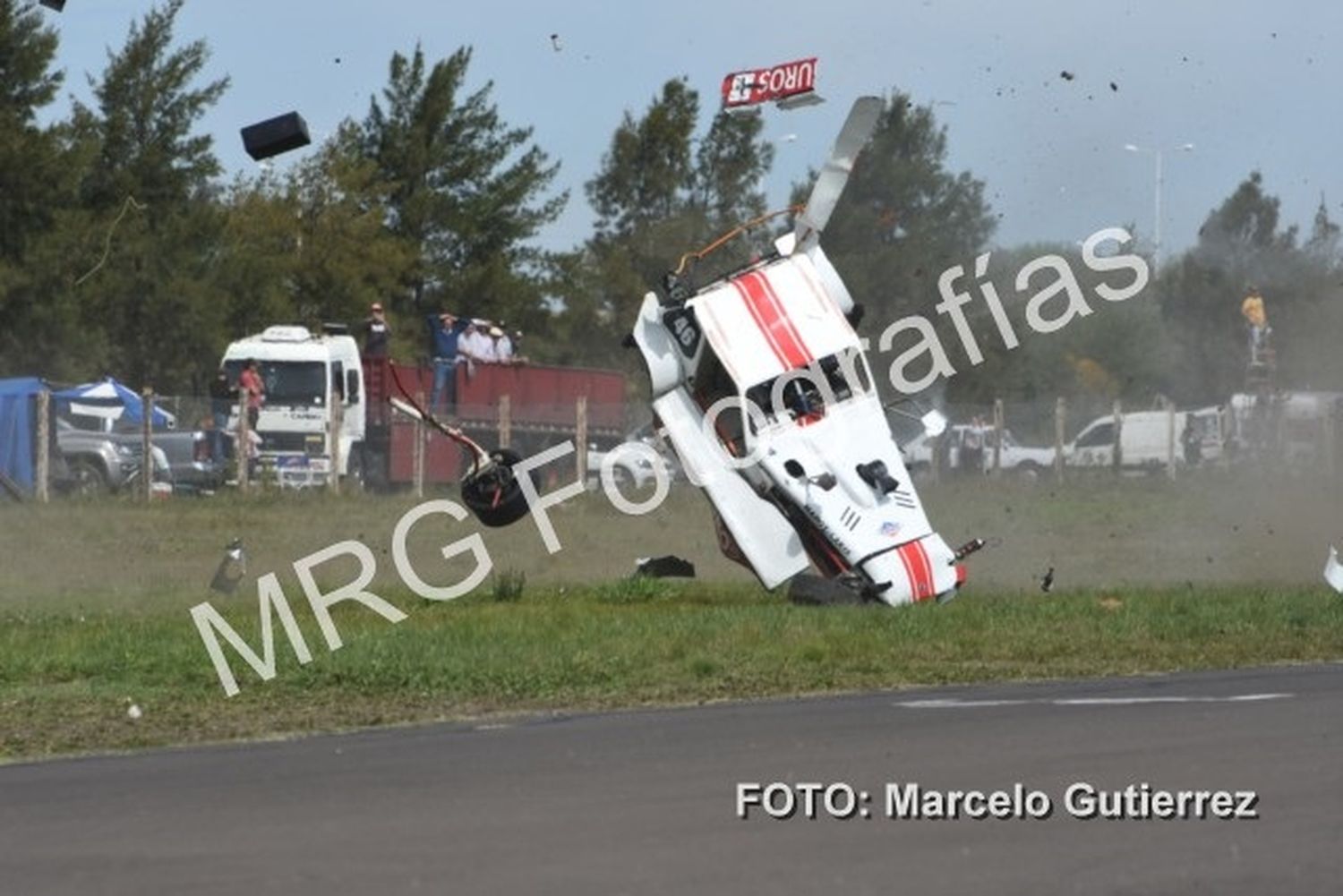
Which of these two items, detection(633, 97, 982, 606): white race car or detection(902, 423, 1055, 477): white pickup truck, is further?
detection(902, 423, 1055, 477): white pickup truck

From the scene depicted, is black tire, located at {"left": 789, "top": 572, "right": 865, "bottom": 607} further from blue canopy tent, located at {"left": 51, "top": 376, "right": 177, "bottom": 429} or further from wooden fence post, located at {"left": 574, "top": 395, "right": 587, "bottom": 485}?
blue canopy tent, located at {"left": 51, "top": 376, "right": 177, "bottom": 429}

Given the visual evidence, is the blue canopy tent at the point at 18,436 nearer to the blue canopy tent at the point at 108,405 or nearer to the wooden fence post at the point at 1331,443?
the blue canopy tent at the point at 108,405

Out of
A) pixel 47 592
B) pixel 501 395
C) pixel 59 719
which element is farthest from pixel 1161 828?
pixel 501 395

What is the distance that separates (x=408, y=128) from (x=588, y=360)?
719 cm

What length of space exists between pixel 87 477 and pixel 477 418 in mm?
8886

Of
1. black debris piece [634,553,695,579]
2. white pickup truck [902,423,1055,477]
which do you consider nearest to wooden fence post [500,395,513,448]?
white pickup truck [902,423,1055,477]

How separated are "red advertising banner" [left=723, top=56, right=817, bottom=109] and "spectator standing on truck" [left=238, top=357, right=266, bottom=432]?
644 inches

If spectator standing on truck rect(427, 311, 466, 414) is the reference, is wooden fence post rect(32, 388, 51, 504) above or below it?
below

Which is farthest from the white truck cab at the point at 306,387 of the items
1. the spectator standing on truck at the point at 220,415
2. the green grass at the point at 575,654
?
the green grass at the point at 575,654

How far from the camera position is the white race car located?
23.4 meters

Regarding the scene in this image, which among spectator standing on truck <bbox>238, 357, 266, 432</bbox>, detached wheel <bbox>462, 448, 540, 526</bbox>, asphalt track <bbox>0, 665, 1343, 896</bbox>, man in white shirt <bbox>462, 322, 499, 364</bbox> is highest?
man in white shirt <bbox>462, 322, 499, 364</bbox>

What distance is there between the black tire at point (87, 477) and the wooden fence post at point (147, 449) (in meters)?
0.65

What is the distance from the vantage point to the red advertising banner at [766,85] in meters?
25.3

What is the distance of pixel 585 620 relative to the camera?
2216 cm
